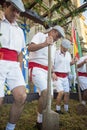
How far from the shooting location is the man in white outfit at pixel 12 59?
3.39 metres

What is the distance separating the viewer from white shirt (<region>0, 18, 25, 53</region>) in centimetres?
342

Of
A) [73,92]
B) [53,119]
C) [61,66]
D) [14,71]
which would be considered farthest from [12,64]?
[73,92]

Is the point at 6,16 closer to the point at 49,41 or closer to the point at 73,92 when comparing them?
the point at 49,41

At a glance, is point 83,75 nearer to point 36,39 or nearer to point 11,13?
point 36,39

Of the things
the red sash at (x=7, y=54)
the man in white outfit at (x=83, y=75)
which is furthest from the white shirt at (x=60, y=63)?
the red sash at (x=7, y=54)

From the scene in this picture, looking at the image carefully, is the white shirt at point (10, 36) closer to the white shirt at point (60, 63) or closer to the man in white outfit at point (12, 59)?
the man in white outfit at point (12, 59)

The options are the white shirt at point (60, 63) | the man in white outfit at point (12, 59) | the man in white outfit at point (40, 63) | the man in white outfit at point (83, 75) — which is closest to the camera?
the man in white outfit at point (12, 59)

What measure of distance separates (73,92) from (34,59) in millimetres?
6699

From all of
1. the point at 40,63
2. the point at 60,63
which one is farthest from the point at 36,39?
the point at 60,63

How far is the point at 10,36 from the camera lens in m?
3.48

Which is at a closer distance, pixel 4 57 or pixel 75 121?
pixel 4 57

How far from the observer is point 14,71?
3.50 m

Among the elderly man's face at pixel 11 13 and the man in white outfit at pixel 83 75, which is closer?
the elderly man's face at pixel 11 13

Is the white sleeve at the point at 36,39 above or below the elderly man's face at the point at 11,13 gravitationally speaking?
below
